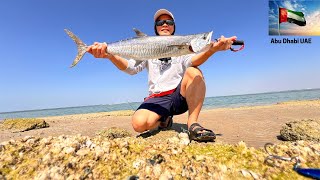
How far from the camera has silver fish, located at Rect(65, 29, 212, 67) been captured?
14.1 ft

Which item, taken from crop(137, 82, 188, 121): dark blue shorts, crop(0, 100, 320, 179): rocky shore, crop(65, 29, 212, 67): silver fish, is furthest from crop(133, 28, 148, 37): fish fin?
crop(0, 100, 320, 179): rocky shore

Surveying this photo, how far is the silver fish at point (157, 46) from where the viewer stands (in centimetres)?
431

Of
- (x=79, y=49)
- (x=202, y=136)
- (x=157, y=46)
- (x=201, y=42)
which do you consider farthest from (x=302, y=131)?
(x=79, y=49)

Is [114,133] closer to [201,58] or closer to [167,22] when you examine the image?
[201,58]

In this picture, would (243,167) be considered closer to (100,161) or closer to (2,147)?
(100,161)

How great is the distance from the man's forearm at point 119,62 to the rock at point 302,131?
3.36m

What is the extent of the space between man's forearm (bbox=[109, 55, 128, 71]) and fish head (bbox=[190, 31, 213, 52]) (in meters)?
1.50

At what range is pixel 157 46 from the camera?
4449 mm

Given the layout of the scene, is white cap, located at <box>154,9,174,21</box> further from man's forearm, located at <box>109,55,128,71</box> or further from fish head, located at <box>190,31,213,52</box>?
man's forearm, located at <box>109,55,128,71</box>

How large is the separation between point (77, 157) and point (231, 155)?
47.9 inches

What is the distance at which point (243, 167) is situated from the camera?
175 cm

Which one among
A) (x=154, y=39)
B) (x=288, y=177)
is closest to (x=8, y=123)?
(x=154, y=39)

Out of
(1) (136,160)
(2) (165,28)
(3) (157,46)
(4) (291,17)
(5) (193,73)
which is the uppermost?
(4) (291,17)

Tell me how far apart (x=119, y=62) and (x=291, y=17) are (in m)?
9.92
